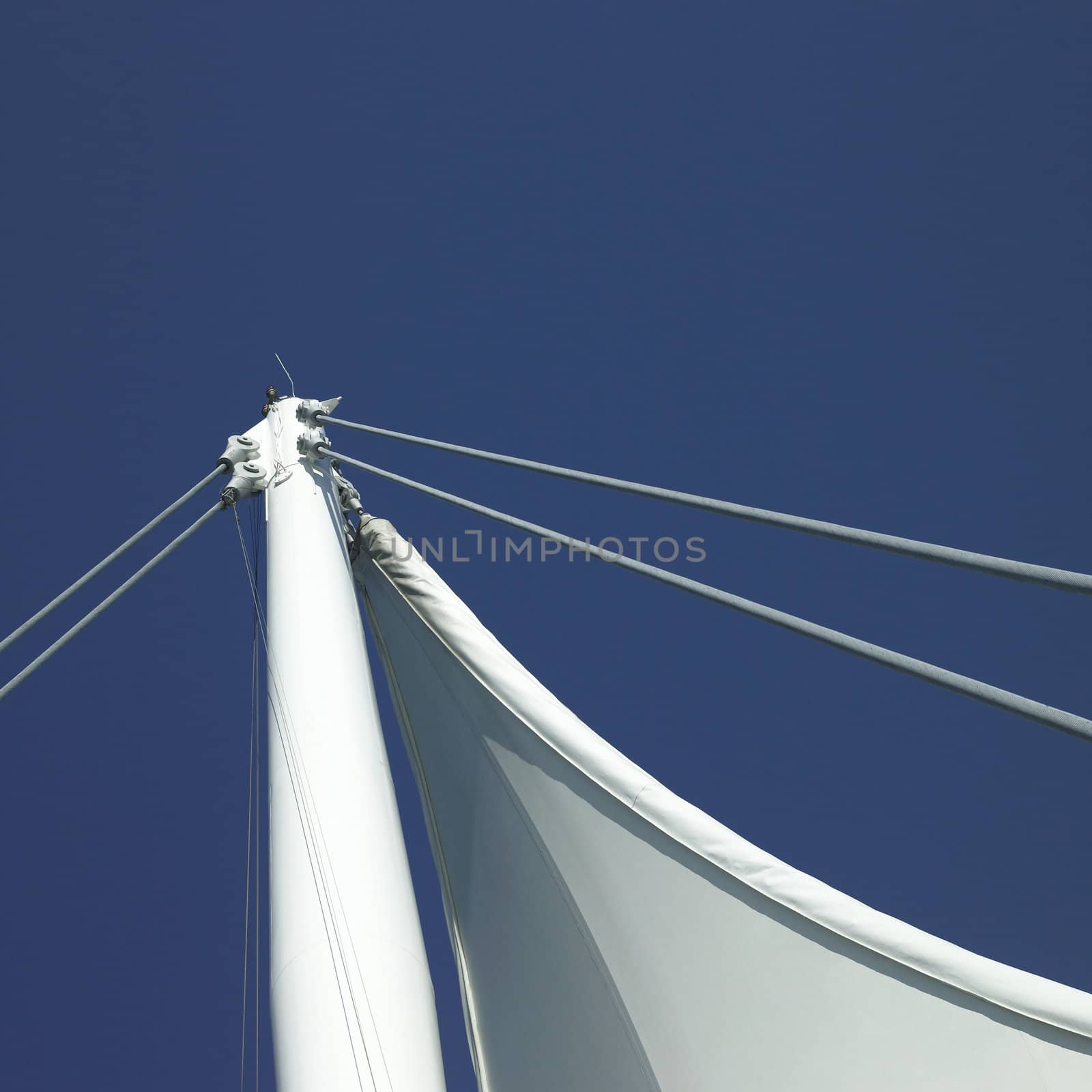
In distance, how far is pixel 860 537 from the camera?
125 inches

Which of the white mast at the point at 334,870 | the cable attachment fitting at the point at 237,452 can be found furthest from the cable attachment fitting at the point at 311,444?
the white mast at the point at 334,870

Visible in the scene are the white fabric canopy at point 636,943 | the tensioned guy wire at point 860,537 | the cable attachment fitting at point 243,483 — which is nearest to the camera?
the tensioned guy wire at point 860,537

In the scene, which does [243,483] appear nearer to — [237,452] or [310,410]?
[237,452]

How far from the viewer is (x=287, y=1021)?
362 cm

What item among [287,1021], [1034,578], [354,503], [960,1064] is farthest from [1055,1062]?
[354,503]

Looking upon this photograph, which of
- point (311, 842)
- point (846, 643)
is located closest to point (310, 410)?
point (311, 842)

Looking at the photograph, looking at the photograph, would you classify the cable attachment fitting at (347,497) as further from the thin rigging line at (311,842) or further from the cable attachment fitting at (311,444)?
the thin rigging line at (311,842)

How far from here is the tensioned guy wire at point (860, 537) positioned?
2527mm

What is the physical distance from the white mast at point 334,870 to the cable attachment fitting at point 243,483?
62cm

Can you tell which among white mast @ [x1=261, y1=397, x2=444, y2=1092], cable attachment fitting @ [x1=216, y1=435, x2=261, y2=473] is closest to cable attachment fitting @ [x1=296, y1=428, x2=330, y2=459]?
cable attachment fitting @ [x1=216, y1=435, x2=261, y2=473]

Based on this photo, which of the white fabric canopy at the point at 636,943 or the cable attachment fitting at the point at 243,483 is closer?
the white fabric canopy at the point at 636,943

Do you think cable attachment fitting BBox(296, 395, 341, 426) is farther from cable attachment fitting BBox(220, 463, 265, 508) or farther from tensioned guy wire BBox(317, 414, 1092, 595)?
tensioned guy wire BBox(317, 414, 1092, 595)

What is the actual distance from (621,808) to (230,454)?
2753mm

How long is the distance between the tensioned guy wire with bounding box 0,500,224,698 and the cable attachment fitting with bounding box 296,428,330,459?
53 centimetres
